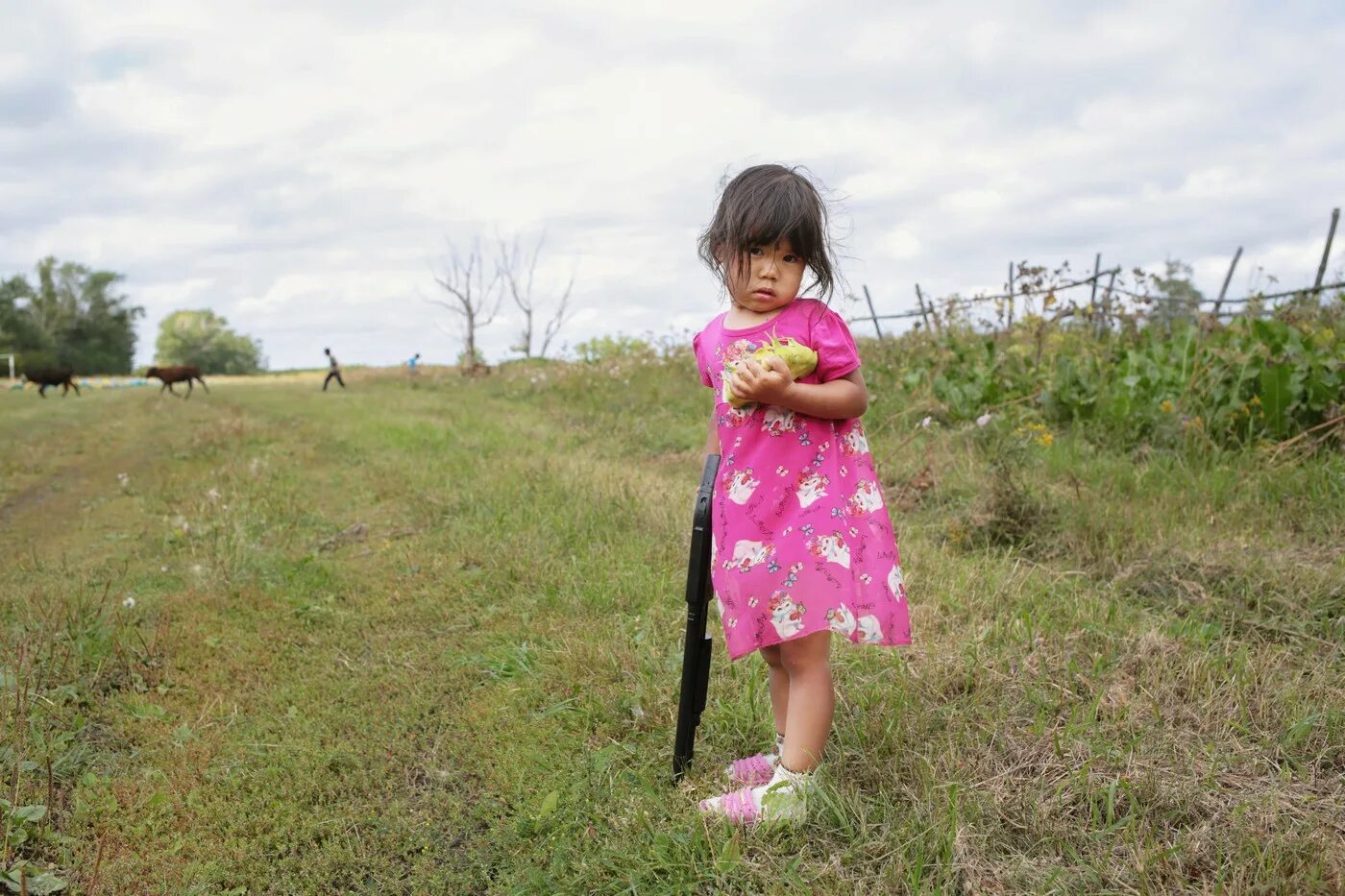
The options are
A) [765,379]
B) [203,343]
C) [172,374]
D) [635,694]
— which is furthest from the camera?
[203,343]

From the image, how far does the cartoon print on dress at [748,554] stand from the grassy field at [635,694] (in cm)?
64

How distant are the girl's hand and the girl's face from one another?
25 cm

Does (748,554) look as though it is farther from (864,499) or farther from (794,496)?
→ (864,499)

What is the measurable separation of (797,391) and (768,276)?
0.34m

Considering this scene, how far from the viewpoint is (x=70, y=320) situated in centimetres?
4738

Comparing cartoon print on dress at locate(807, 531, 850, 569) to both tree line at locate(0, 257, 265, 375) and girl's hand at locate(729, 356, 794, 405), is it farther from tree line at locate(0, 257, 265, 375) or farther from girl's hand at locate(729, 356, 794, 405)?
tree line at locate(0, 257, 265, 375)

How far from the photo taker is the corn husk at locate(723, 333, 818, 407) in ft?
7.69

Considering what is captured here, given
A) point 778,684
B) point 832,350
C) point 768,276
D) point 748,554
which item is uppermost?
point 768,276

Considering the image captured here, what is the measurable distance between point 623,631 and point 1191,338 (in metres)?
5.33

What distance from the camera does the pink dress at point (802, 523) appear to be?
7.99 feet

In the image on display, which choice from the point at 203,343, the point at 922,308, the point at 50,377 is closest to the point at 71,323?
the point at 203,343

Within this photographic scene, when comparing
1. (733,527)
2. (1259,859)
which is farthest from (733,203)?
(1259,859)

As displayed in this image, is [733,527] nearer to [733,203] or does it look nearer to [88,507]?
[733,203]

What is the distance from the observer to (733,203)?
2.47 meters
